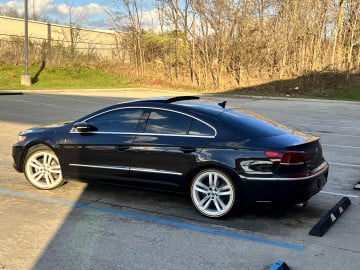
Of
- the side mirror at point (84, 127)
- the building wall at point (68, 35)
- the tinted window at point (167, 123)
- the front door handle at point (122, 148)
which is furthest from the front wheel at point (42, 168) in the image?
the building wall at point (68, 35)

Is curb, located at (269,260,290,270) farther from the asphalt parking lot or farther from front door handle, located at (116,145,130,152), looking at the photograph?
front door handle, located at (116,145,130,152)

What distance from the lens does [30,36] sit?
132 feet

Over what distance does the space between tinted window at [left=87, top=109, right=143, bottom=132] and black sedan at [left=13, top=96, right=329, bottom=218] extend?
0.05 feet

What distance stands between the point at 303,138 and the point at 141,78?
35.0 m

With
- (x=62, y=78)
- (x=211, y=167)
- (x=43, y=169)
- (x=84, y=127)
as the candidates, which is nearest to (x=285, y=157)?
(x=211, y=167)

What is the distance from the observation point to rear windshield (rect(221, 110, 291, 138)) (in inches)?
213

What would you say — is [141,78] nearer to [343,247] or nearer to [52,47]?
[52,47]

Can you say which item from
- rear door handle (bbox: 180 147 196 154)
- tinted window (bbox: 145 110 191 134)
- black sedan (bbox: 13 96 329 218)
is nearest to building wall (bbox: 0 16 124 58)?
black sedan (bbox: 13 96 329 218)

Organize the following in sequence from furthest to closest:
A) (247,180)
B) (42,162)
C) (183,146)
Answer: (42,162), (183,146), (247,180)

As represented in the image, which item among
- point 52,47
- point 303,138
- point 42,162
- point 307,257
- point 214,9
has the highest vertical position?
point 214,9

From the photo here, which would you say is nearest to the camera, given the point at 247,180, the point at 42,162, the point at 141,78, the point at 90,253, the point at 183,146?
the point at 90,253

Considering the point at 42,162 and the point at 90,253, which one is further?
the point at 42,162

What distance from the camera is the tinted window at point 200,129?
5.48 meters

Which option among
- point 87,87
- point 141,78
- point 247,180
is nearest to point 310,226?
point 247,180
